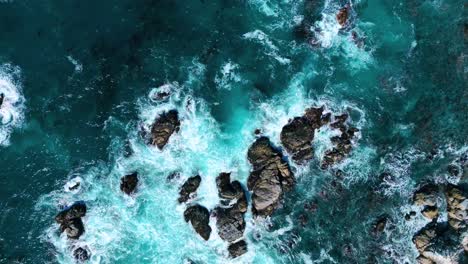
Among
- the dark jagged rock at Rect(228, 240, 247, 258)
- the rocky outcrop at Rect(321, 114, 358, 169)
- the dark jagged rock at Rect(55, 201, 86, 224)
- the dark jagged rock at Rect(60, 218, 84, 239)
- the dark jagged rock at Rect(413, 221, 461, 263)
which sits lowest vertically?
the dark jagged rock at Rect(413, 221, 461, 263)

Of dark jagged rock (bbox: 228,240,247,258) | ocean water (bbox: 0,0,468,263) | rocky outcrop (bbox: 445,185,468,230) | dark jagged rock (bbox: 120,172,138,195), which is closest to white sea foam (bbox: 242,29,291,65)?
ocean water (bbox: 0,0,468,263)

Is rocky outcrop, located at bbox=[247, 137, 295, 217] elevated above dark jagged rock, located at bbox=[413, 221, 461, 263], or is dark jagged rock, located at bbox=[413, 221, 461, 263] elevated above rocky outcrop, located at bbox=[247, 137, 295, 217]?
rocky outcrop, located at bbox=[247, 137, 295, 217]

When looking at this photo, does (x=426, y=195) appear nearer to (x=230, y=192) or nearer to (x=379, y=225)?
(x=379, y=225)

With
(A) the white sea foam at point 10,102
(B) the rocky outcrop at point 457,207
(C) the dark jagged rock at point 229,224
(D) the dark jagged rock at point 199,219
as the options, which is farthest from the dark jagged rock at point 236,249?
(A) the white sea foam at point 10,102

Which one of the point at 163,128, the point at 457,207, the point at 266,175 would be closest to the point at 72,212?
the point at 163,128

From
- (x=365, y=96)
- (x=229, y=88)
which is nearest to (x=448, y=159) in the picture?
(x=365, y=96)

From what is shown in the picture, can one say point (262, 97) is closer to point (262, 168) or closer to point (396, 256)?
point (262, 168)

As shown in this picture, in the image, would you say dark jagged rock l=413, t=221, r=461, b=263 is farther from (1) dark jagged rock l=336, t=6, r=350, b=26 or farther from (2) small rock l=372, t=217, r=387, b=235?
(1) dark jagged rock l=336, t=6, r=350, b=26
